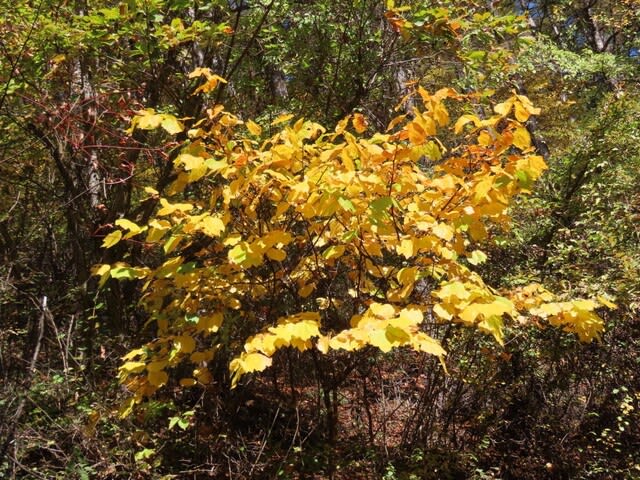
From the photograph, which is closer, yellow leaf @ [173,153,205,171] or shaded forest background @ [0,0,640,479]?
yellow leaf @ [173,153,205,171]

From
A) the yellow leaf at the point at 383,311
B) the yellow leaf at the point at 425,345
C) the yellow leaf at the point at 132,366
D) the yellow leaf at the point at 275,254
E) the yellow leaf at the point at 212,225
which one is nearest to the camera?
the yellow leaf at the point at 425,345

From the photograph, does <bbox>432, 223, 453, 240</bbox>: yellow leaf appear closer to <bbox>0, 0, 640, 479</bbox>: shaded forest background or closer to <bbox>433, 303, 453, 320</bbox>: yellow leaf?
<bbox>433, 303, 453, 320</bbox>: yellow leaf

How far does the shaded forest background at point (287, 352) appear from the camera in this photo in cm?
297

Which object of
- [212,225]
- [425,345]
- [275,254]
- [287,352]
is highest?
[212,225]

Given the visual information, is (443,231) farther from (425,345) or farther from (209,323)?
(209,323)

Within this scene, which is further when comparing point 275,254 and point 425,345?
point 275,254

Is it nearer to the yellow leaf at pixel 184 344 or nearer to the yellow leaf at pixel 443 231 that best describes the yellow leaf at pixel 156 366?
the yellow leaf at pixel 184 344

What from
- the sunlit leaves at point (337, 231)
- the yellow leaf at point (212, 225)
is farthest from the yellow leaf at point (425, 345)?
the yellow leaf at point (212, 225)

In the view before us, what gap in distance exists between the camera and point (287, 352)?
11.1 feet

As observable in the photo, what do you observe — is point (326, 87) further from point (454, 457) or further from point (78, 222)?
point (454, 457)

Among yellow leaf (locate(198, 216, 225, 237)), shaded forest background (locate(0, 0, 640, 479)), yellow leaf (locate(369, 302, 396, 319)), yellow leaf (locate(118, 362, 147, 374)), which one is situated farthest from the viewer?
shaded forest background (locate(0, 0, 640, 479))

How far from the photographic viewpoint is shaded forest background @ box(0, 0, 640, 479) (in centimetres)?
297

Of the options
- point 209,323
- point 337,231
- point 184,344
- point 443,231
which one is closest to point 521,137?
point 443,231

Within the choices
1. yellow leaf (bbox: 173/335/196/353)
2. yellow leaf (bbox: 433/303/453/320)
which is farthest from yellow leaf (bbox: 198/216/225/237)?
yellow leaf (bbox: 433/303/453/320)
